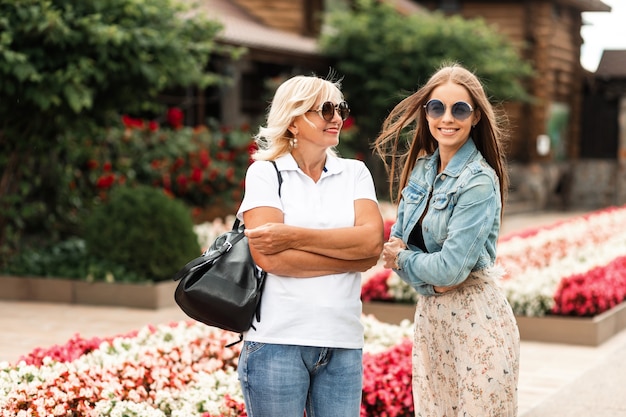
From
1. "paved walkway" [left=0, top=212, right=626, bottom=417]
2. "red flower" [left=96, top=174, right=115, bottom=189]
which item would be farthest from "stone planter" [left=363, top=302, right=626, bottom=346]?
"red flower" [left=96, top=174, right=115, bottom=189]

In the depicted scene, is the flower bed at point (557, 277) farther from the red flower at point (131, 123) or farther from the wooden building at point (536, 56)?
the wooden building at point (536, 56)

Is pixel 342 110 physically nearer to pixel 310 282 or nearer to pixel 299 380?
pixel 310 282

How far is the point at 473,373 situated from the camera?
3.64 meters

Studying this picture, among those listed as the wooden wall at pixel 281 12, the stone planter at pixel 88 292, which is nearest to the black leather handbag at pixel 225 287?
the stone planter at pixel 88 292

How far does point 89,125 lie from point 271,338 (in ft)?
25.7

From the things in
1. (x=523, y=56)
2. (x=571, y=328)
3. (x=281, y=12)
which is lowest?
(x=571, y=328)

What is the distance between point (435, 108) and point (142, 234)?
692 cm

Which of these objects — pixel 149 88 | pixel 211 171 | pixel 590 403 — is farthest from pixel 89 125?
pixel 590 403

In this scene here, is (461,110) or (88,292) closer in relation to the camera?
(461,110)

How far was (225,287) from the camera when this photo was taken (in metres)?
3.45

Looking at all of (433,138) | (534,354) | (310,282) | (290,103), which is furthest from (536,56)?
(310,282)

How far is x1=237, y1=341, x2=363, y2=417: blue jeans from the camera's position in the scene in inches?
134

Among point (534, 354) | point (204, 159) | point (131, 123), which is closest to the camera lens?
point (534, 354)

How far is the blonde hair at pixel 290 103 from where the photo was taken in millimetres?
3496
